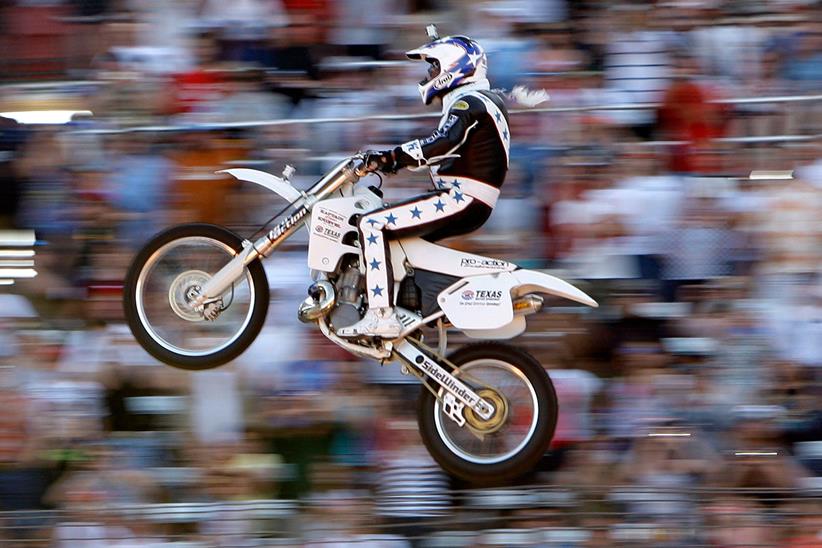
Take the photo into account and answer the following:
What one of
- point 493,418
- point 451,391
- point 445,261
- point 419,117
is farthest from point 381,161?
point 419,117

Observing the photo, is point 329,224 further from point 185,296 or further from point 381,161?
point 185,296

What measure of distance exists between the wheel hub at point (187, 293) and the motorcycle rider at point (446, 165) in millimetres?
807

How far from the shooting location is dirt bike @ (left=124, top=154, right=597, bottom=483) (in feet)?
23.6

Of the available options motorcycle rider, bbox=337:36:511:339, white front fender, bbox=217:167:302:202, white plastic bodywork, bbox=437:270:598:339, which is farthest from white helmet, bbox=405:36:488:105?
white plastic bodywork, bbox=437:270:598:339

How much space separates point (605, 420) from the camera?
7.86m

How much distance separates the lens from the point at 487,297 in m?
7.19

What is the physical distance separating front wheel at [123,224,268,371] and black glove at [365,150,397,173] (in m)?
0.84

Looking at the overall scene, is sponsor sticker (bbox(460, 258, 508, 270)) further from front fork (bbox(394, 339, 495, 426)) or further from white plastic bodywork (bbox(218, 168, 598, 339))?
front fork (bbox(394, 339, 495, 426))

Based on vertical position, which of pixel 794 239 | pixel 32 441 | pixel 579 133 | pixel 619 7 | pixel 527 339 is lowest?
pixel 32 441

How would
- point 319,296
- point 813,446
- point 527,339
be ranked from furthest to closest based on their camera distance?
point 527,339
point 813,446
point 319,296

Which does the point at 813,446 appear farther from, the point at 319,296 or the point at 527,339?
the point at 319,296

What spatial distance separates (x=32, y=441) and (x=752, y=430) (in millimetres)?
4013

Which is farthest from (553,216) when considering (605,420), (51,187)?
(51,187)

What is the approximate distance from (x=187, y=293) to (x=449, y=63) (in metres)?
1.81
